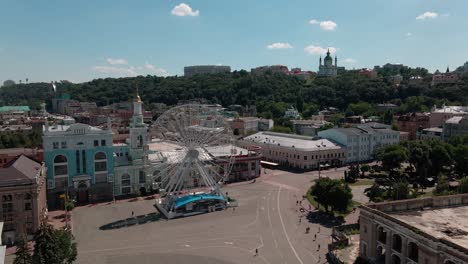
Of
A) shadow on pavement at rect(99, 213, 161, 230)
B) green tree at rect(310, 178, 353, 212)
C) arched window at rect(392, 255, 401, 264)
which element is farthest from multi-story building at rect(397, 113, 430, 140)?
arched window at rect(392, 255, 401, 264)

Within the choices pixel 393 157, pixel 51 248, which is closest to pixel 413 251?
pixel 51 248

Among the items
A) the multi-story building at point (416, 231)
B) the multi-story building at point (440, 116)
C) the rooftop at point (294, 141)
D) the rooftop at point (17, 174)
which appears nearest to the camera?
A: the multi-story building at point (416, 231)

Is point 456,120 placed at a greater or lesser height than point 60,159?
greater

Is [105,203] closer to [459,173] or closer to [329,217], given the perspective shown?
[329,217]

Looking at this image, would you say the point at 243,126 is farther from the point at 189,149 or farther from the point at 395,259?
the point at 395,259

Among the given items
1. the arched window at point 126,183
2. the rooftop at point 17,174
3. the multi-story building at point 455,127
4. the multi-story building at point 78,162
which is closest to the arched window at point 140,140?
the multi-story building at point 78,162

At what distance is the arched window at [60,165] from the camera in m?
56.1

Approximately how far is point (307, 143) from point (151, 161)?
3491 centimetres

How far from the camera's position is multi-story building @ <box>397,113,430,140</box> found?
4325 inches

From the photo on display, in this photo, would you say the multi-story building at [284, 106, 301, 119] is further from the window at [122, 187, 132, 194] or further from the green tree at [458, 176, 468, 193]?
the green tree at [458, 176, 468, 193]

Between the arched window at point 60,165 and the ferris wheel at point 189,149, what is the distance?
521 inches

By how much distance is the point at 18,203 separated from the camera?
4247 centimetres

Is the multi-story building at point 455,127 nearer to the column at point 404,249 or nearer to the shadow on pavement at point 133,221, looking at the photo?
the column at point 404,249

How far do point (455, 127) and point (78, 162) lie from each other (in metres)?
79.9
